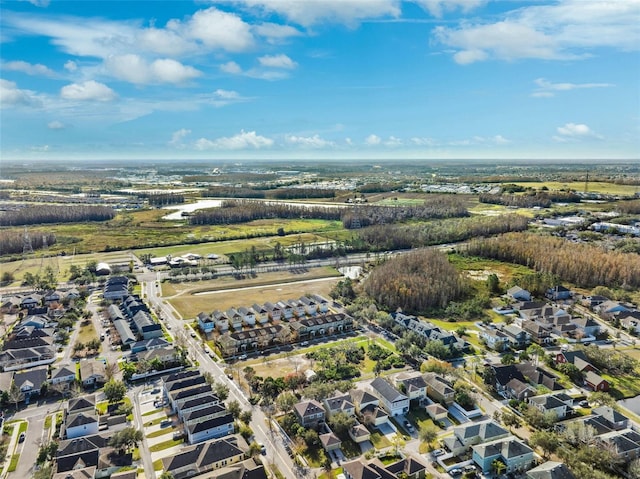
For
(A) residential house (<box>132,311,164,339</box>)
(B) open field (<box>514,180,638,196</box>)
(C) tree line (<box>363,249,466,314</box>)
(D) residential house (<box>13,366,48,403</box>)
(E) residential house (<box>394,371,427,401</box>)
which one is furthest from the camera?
(B) open field (<box>514,180,638,196</box>)

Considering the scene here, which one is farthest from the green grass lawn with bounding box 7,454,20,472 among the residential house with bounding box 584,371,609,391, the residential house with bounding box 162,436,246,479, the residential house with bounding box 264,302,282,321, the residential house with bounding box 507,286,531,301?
the residential house with bounding box 507,286,531,301

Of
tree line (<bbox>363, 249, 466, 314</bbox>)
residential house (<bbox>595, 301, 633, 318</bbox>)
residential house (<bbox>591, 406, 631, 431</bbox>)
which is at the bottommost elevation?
residential house (<bbox>591, 406, 631, 431</bbox>)

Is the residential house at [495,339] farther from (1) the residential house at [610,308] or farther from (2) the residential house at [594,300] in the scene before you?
(2) the residential house at [594,300]

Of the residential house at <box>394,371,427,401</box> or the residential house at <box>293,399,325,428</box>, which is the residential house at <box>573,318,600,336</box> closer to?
the residential house at <box>394,371,427,401</box>

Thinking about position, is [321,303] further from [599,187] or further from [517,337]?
[599,187]

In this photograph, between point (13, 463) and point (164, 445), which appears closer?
point (13, 463)

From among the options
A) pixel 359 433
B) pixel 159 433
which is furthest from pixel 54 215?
pixel 359 433

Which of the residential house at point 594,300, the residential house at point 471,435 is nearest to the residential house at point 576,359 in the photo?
the residential house at point 471,435
